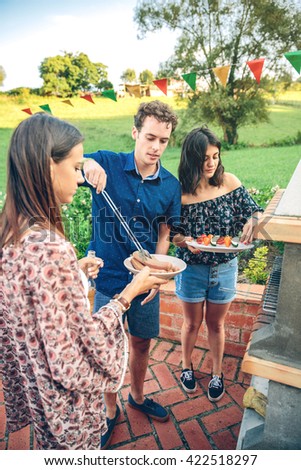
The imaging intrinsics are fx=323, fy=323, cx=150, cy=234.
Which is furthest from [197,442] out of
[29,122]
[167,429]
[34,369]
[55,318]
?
[29,122]

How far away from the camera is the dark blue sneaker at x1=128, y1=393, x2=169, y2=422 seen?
2.38 m

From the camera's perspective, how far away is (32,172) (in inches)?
44.9

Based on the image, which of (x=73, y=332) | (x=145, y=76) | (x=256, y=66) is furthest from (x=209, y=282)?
(x=145, y=76)

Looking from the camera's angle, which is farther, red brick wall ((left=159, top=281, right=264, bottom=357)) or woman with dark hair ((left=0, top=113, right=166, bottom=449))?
red brick wall ((left=159, top=281, right=264, bottom=357))

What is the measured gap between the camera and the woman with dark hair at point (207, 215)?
88.3 inches

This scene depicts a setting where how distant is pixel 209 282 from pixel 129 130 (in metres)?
12.7

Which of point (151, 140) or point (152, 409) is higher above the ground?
point (151, 140)

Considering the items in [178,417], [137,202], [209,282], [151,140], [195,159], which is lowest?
[178,417]

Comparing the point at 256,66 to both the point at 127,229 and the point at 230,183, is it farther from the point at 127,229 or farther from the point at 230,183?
the point at 127,229

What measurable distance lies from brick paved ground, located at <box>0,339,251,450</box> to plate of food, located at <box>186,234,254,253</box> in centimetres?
135

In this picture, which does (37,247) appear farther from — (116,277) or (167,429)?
(167,429)

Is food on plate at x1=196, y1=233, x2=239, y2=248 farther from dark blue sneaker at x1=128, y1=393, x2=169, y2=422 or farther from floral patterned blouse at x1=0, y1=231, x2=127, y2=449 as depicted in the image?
dark blue sneaker at x1=128, y1=393, x2=169, y2=422

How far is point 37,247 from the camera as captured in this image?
1081mm

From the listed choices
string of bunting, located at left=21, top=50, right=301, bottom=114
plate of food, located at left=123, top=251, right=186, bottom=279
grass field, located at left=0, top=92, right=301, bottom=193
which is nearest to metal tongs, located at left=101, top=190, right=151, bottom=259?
plate of food, located at left=123, top=251, right=186, bottom=279
